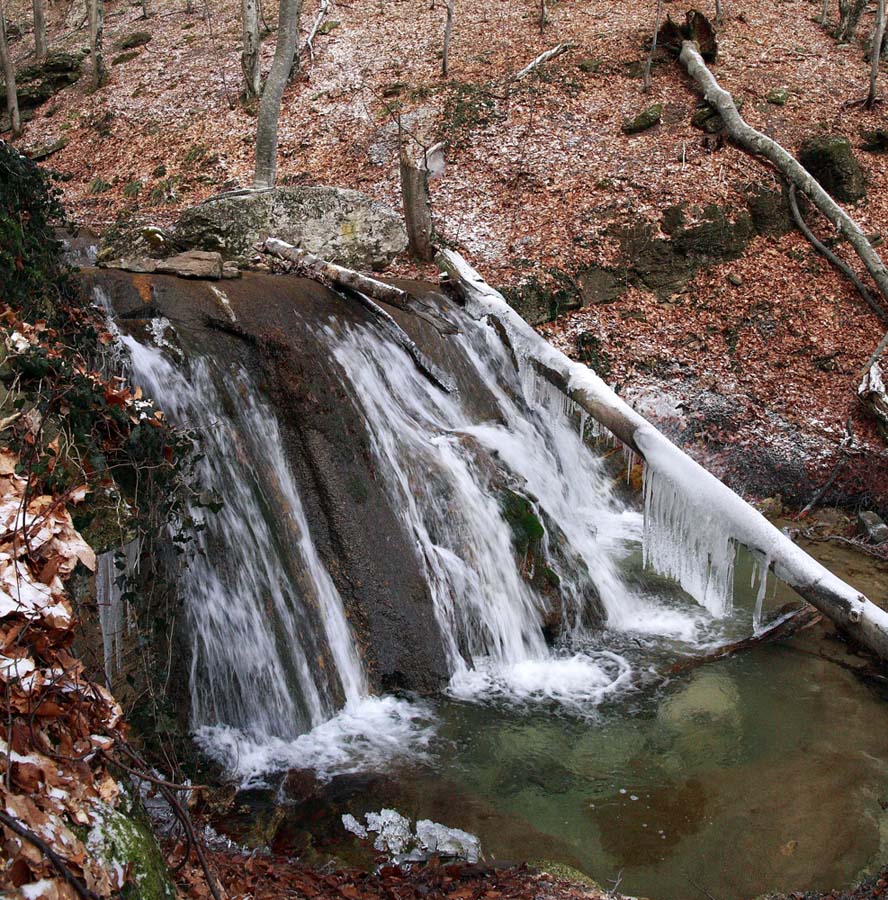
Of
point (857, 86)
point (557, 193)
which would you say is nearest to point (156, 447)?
point (557, 193)

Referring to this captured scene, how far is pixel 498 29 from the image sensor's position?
17672 mm

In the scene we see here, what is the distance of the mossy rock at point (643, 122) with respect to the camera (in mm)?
13383

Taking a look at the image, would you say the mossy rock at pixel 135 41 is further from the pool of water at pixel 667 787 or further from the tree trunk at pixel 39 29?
the pool of water at pixel 667 787

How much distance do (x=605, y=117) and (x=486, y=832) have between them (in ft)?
43.1

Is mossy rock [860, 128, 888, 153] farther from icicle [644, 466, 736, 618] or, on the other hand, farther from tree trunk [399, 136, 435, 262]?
icicle [644, 466, 736, 618]

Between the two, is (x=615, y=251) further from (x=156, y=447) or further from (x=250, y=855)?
(x=250, y=855)

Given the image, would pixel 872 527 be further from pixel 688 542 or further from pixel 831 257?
pixel 831 257

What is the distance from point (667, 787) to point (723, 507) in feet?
6.88

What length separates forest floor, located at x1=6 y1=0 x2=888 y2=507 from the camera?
10.4 metres

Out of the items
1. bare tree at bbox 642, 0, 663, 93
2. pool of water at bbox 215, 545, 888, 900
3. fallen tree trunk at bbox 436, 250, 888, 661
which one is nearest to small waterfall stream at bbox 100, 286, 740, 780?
pool of water at bbox 215, 545, 888, 900

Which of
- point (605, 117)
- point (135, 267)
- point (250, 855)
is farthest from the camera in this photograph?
point (605, 117)

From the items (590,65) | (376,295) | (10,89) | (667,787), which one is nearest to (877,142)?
(590,65)

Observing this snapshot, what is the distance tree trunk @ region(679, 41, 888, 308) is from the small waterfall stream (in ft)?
20.2

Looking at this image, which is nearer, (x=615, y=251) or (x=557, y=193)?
(x=615, y=251)
